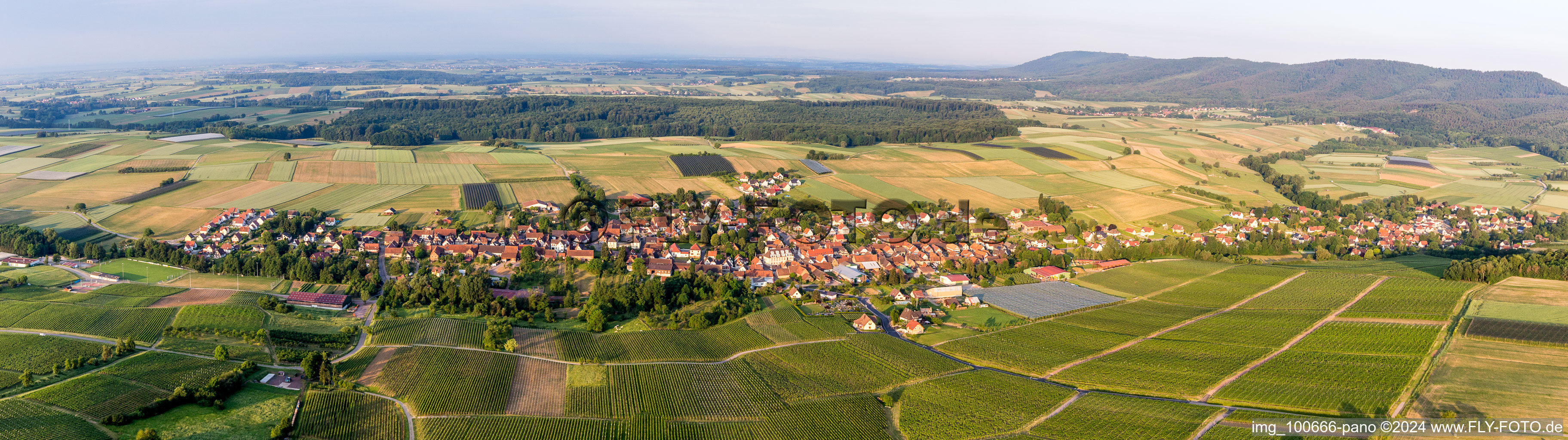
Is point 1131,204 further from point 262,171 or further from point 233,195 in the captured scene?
point 262,171

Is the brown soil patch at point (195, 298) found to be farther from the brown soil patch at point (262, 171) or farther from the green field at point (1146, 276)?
the green field at point (1146, 276)

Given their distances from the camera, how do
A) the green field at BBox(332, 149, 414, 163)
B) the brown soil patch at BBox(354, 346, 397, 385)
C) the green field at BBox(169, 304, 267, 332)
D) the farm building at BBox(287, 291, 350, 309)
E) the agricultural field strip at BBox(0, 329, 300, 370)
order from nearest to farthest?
the brown soil patch at BBox(354, 346, 397, 385) < the agricultural field strip at BBox(0, 329, 300, 370) < the green field at BBox(169, 304, 267, 332) < the farm building at BBox(287, 291, 350, 309) < the green field at BBox(332, 149, 414, 163)

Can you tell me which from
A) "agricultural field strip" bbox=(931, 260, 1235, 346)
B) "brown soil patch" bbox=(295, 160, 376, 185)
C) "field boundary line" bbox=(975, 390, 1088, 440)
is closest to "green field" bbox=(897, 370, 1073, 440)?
"field boundary line" bbox=(975, 390, 1088, 440)

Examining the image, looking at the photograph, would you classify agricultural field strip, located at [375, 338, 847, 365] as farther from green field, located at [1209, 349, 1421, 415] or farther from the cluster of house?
the cluster of house

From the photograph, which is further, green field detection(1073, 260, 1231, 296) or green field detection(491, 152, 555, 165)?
green field detection(491, 152, 555, 165)

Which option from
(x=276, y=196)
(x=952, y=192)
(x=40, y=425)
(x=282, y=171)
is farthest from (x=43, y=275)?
(x=952, y=192)

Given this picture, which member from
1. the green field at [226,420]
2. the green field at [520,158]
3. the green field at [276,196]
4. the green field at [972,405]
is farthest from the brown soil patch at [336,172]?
the green field at [972,405]

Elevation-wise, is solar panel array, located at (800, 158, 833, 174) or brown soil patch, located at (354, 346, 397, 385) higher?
solar panel array, located at (800, 158, 833, 174)
